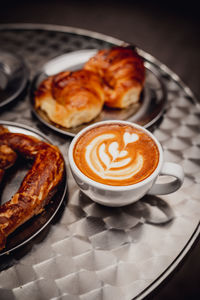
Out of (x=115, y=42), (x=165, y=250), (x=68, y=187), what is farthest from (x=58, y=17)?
(x=165, y=250)

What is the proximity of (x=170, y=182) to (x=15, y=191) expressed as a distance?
45 cm

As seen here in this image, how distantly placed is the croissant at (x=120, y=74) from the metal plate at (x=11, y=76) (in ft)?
0.90

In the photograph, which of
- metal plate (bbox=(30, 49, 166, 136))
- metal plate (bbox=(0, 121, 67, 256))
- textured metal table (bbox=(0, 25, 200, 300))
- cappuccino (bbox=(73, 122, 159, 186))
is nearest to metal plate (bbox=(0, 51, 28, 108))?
metal plate (bbox=(30, 49, 166, 136))

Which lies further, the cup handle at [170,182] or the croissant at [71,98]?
the croissant at [71,98]

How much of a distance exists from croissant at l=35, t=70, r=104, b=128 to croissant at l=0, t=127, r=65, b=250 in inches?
6.9

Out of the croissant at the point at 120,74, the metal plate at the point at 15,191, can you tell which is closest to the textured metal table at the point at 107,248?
the metal plate at the point at 15,191

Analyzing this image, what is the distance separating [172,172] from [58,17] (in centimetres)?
244

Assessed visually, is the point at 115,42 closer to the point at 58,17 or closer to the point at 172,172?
the point at 172,172

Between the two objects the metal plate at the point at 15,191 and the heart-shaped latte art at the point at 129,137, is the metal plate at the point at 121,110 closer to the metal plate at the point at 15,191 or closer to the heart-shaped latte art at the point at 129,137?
the metal plate at the point at 15,191

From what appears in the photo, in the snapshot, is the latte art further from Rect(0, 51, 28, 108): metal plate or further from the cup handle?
Rect(0, 51, 28, 108): metal plate

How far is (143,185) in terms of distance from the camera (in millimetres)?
845

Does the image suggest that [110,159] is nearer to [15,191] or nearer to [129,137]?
[129,137]

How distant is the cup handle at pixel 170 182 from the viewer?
89cm

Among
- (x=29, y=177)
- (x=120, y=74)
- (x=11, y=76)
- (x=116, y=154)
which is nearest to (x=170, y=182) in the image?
(x=116, y=154)
